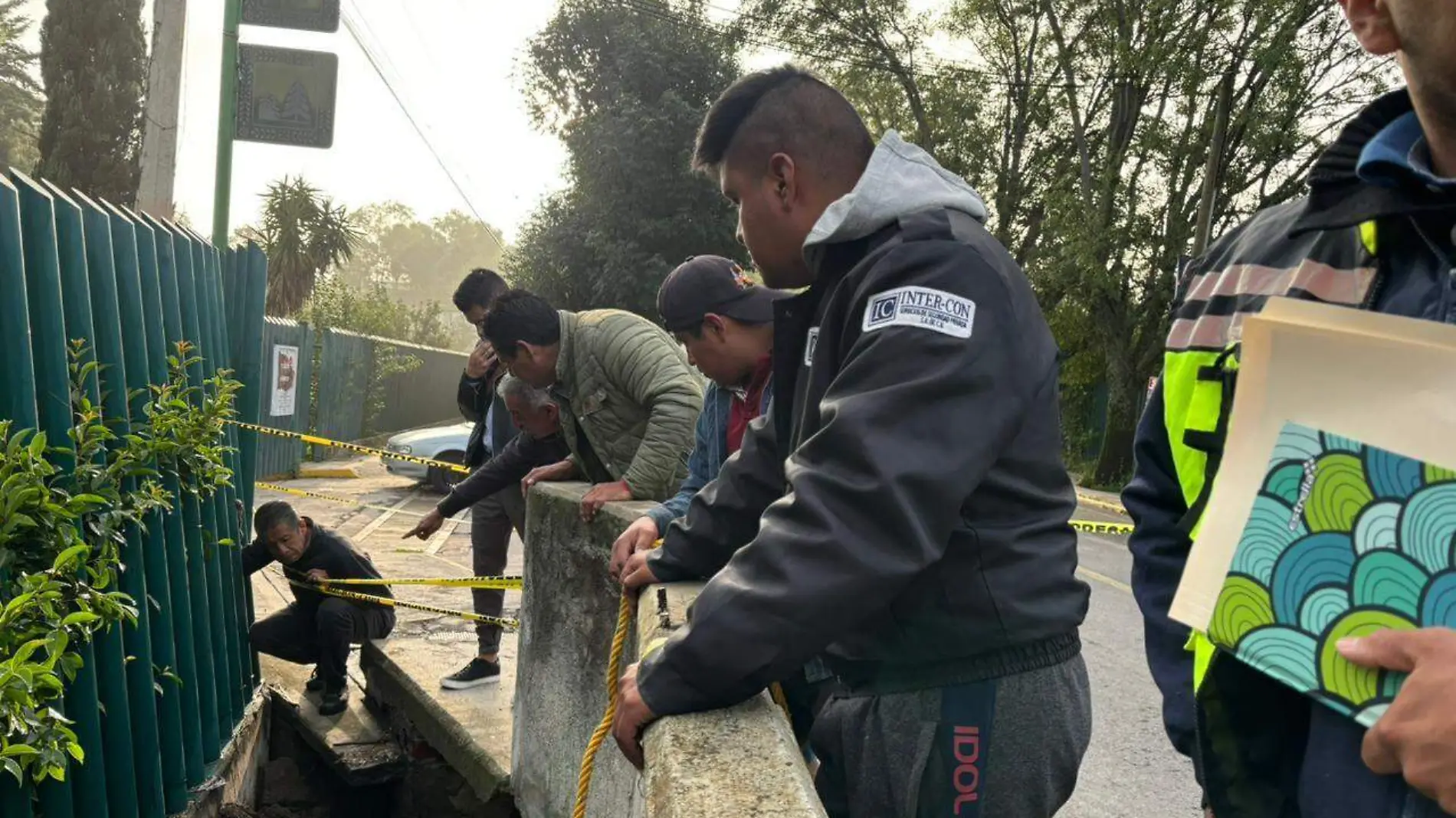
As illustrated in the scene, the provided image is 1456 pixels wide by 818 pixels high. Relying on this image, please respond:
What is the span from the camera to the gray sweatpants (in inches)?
70.0

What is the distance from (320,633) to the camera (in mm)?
5801

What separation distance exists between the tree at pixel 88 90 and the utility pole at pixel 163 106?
1984cm

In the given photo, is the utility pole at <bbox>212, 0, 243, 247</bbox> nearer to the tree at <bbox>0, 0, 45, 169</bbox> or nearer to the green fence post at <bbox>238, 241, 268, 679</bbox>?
the green fence post at <bbox>238, 241, 268, 679</bbox>

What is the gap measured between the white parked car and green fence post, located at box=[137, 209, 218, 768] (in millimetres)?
9136

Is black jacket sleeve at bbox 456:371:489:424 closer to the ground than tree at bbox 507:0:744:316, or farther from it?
closer to the ground

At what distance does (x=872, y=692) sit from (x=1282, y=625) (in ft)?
2.75

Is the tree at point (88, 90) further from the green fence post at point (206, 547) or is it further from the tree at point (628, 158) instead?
the green fence post at point (206, 547)

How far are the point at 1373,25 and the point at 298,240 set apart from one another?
2769 cm

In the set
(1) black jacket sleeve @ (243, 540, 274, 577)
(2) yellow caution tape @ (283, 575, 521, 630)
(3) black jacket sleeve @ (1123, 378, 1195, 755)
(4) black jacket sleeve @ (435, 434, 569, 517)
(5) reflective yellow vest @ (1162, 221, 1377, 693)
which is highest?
(5) reflective yellow vest @ (1162, 221, 1377, 693)

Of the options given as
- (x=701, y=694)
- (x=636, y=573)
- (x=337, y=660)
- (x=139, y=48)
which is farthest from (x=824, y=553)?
(x=139, y=48)

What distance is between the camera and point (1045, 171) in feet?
75.1

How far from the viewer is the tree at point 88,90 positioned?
81.4ft

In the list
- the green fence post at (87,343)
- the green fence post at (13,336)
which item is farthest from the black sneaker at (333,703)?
the green fence post at (13,336)

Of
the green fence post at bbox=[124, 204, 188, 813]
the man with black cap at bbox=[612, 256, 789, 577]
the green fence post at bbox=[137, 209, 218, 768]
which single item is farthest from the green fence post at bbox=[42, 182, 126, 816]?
the man with black cap at bbox=[612, 256, 789, 577]
